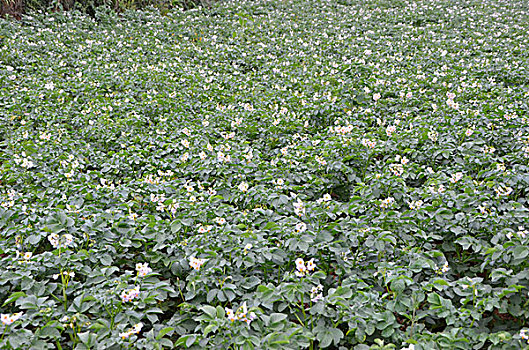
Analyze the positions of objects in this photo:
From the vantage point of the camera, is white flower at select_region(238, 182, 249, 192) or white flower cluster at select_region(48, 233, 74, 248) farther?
white flower at select_region(238, 182, 249, 192)

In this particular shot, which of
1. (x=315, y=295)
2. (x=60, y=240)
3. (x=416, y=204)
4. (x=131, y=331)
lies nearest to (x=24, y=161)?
(x=60, y=240)

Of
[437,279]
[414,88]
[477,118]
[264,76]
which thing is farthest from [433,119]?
[264,76]

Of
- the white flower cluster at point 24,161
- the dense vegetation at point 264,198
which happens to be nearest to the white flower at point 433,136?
the dense vegetation at point 264,198

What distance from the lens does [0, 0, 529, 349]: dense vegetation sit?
6.79 ft

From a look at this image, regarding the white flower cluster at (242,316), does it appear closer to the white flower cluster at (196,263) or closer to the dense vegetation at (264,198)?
the dense vegetation at (264,198)

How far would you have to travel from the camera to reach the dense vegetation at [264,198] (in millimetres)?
2068

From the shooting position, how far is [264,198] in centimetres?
289

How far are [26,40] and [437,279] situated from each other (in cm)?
715

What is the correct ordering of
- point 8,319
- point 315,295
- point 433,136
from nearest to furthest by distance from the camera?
point 8,319 < point 315,295 < point 433,136

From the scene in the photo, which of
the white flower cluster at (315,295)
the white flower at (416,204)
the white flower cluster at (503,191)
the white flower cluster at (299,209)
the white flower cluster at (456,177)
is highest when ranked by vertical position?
the white flower cluster at (503,191)

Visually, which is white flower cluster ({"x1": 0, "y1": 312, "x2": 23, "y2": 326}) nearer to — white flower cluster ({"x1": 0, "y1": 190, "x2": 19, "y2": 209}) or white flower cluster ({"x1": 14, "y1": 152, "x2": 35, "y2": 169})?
white flower cluster ({"x1": 0, "y1": 190, "x2": 19, "y2": 209})

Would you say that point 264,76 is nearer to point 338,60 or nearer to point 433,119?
point 338,60

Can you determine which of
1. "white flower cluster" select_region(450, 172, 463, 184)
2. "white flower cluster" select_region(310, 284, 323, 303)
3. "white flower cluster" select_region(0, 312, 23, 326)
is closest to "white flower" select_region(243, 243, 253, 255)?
"white flower cluster" select_region(310, 284, 323, 303)

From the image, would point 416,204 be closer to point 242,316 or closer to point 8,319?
point 242,316
